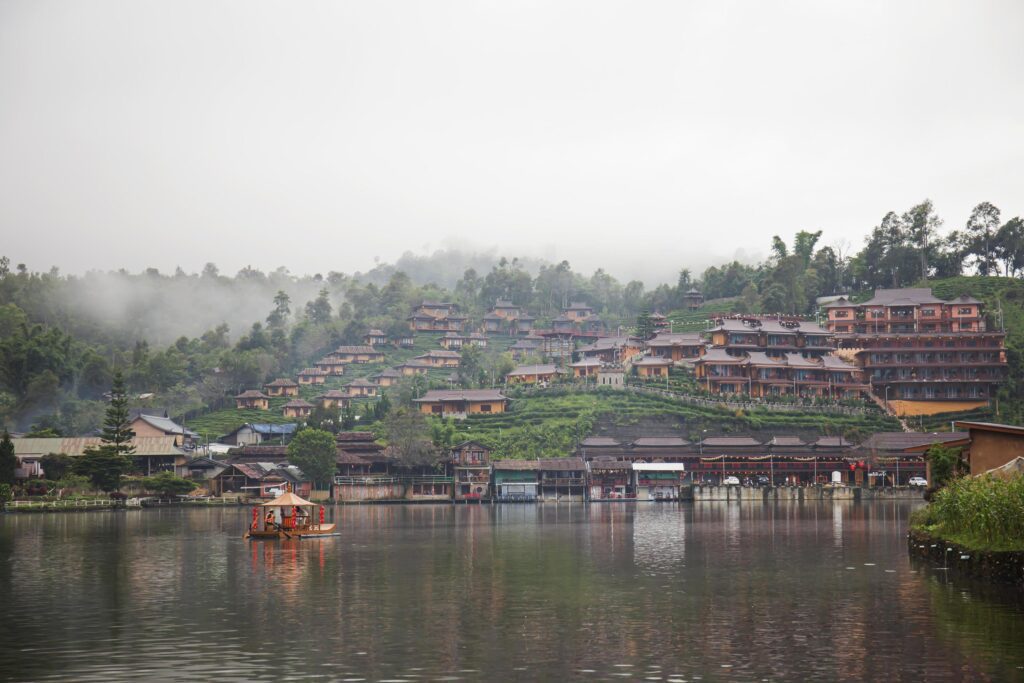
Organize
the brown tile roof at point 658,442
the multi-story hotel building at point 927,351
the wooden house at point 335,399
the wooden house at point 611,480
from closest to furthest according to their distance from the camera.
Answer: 1. the wooden house at point 611,480
2. the brown tile roof at point 658,442
3. the multi-story hotel building at point 927,351
4. the wooden house at point 335,399

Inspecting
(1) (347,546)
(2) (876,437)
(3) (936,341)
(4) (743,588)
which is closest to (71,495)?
(1) (347,546)

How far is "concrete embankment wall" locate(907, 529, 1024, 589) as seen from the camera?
35.4 m

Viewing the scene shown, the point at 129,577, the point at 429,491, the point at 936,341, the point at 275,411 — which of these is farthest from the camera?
the point at 275,411

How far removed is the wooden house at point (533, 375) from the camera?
145000 millimetres

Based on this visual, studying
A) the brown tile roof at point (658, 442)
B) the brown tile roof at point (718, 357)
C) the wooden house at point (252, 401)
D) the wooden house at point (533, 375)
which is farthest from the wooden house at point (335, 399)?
the brown tile roof at point (718, 357)

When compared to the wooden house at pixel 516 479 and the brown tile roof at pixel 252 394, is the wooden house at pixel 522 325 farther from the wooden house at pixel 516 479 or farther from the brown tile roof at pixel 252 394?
the wooden house at pixel 516 479

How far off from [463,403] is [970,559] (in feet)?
322

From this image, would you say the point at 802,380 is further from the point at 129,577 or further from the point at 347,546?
the point at 129,577

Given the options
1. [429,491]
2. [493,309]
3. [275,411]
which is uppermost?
[493,309]

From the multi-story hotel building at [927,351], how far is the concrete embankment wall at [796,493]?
25.7m

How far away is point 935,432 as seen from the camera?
120 meters

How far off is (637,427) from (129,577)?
83270 mm

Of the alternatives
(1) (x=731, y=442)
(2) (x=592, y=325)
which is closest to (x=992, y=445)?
(1) (x=731, y=442)

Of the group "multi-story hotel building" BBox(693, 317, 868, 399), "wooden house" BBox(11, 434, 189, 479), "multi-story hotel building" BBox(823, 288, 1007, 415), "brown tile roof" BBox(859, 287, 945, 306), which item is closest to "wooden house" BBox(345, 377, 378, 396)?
"wooden house" BBox(11, 434, 189, 479)
